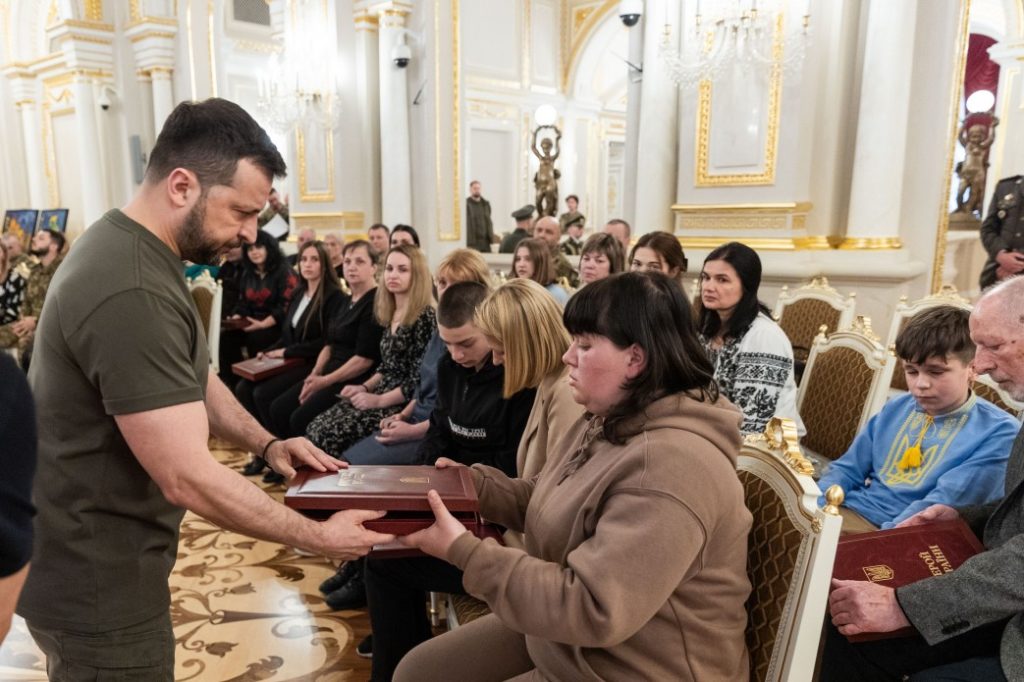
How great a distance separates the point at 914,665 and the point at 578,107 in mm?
12146

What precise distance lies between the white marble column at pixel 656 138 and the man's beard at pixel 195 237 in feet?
16.4

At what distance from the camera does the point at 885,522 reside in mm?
2070

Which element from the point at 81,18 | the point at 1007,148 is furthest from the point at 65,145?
the point at 1007,148

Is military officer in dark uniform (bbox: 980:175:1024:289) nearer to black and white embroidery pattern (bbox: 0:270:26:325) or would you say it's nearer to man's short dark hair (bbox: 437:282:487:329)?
man's short dark hair (bbox: 437:282:487:329)

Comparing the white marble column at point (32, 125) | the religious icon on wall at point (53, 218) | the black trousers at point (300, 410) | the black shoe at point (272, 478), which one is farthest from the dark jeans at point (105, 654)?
the white marble column at point (32, 125)

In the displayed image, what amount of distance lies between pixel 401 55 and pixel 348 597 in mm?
5861

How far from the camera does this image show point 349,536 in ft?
4.56

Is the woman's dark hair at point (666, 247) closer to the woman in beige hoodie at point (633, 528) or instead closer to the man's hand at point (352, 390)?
the man's hand at point (352, 390)

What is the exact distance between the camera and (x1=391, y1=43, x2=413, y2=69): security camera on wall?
715cm

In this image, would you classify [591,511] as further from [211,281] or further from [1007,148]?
[1007,148]

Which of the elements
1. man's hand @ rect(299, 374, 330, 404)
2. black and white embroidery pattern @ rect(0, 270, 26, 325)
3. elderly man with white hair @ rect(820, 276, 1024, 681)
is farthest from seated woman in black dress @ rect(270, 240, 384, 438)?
elderly man with white hair @ rect(820, 276, 1024, 681)

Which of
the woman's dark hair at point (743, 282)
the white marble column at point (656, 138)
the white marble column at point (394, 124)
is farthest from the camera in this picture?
the white marble column at point (394, 124)

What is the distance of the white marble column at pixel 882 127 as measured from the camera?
4.69 meters

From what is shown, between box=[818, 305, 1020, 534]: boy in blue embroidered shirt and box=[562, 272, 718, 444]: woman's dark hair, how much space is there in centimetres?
98
